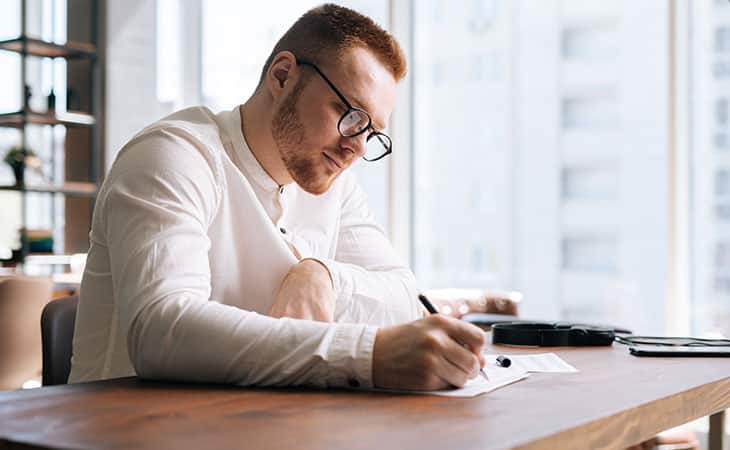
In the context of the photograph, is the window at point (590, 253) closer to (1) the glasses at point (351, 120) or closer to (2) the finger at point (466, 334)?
(1) the glasses at point (351, 120)

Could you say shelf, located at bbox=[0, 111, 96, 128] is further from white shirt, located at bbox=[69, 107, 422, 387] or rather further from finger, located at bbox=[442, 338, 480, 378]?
finger, located at bbox=[442, 338, 480, 378]

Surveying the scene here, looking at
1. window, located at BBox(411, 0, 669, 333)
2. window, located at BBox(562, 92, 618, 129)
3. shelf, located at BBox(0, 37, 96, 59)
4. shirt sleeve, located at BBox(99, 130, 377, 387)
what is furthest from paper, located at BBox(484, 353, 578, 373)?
shelf, located at BBox(0, 37, 96, 59)

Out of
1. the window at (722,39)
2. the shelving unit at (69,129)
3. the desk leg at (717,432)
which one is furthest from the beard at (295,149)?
the shelving unit at (69,129)

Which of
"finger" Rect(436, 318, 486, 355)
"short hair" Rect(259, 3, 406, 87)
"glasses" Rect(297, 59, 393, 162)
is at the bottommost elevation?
"finger" Rect(436, 318, 486, 355)

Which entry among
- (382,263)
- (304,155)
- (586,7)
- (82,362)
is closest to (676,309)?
(586,7)

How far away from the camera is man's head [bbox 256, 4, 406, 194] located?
162cm

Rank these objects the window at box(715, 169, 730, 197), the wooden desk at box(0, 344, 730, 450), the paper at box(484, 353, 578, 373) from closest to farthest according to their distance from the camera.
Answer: the wooden desk at box(0, 344, 730, 450) → the paper at box(484, 353, 578, 373) → the window at box(715, 169, 730, 197)

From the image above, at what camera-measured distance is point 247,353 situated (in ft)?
3.81

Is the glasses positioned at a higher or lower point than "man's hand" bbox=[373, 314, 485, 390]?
higher

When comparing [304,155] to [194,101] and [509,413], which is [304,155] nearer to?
[509,413]

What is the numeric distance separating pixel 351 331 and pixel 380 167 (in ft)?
15.0

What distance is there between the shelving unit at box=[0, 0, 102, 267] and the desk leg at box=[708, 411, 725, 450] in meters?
4.27

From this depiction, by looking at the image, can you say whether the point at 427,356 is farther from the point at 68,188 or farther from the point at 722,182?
the point at 68,188

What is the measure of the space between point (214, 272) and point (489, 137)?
12.8 ft
